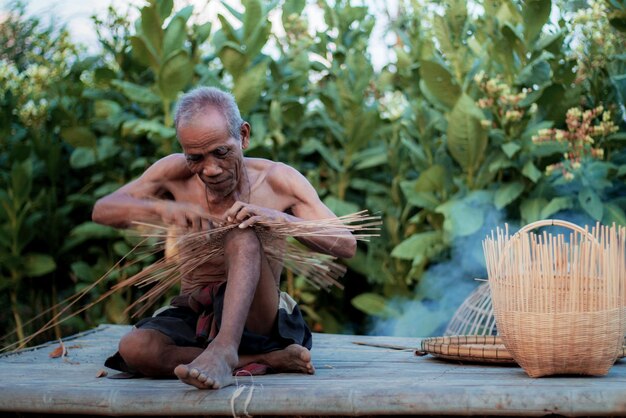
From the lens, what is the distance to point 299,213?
305cm

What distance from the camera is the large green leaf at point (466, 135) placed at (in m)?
4.39

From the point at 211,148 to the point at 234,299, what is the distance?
0.49 meters

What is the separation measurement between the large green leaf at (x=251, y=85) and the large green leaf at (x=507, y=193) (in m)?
1.40

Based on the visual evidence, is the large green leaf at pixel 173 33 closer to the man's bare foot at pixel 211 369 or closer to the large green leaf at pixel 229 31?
the large green leaf at pixel 229 31

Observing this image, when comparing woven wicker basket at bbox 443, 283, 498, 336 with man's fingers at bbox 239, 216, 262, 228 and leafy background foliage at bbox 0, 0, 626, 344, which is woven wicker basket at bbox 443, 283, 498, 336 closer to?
leafy background foliage at bbox 0, 0, 626, 344

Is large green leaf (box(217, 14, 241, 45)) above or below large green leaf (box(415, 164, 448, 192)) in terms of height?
above

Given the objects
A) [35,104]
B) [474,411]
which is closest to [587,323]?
[474,411]

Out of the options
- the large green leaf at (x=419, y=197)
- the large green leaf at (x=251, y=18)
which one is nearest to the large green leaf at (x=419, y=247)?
the large green leaf at (x=419, y=197)

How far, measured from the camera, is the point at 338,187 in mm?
5137

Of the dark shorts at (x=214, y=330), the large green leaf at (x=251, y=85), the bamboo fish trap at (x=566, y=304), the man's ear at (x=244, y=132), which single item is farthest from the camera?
the large green leaf at (x=251, y=85)

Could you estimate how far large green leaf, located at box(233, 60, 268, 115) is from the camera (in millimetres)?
4891

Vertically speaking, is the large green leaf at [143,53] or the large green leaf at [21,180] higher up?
the large green leaf at [143,53]

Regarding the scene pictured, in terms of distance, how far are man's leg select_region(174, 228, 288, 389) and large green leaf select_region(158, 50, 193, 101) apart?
2.23 metres

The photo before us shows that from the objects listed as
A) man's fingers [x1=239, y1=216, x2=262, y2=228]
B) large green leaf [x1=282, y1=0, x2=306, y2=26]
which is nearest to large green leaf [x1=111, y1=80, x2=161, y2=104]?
large green leaf [x1=282, y1=0, x2=306, y2=26]
